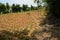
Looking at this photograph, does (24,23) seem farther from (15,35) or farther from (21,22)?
(15,35)

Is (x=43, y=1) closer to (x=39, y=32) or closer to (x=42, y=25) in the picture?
(x=42, y=25)

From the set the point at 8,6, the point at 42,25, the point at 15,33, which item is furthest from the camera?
the point at 8,6

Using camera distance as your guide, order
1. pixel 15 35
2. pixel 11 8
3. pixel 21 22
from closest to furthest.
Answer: pixel 15 35 < pixel 21 22 < pixel 11 8

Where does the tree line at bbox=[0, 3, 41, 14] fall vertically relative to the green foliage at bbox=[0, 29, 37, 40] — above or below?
below

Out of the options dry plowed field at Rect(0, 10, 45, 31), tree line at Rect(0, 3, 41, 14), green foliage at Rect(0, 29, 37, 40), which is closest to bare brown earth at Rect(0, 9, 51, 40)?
dry plowed field at Rect(0, 10, 45, 31)

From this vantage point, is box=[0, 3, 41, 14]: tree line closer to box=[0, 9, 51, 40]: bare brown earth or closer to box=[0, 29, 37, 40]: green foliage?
box=[0, 9, 51, 40]: bare brown earth

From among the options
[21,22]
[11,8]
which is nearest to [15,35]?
[21,22]

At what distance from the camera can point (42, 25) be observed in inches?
373

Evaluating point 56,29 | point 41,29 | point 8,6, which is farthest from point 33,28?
point 8,6

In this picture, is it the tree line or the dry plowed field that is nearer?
the dry plowed field

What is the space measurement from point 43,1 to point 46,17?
3.63ft

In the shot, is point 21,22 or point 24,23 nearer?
point 24,23

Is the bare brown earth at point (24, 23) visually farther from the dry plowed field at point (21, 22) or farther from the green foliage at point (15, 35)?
the green foliage at point (15, 35)

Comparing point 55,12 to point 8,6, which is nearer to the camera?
point 55,12
